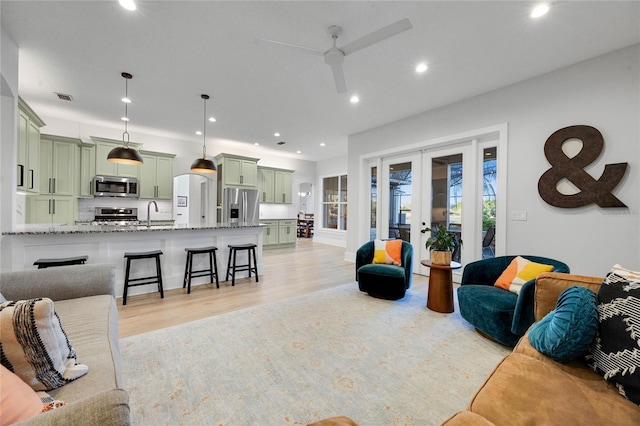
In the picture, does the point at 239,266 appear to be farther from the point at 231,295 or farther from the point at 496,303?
the point at 496,303

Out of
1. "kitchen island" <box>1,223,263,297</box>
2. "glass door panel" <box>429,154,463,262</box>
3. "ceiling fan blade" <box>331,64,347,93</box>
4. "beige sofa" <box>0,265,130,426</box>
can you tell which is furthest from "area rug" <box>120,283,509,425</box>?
"ceiling fan blade" <box>331,64,347,93</box>

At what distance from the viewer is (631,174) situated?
2.75 m

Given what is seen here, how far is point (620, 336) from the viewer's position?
3.89 feet

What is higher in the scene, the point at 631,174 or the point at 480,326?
the point at 631,174

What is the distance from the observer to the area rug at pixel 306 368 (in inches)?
62.3

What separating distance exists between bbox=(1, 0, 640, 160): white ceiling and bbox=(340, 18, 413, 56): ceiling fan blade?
32 cm

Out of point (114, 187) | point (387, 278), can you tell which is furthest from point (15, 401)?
point (114, 187)

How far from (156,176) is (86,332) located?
542cm

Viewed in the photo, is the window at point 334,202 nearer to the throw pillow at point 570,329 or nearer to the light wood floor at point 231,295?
the light wood floor at point 231,295

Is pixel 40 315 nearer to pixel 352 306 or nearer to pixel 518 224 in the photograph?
pixel 352 306

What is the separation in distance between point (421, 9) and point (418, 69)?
3.30ft

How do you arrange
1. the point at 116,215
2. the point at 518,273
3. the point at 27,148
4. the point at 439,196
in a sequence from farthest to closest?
the point at 116,215
the point at 439,196
the point at 27,148
the point at 518,273

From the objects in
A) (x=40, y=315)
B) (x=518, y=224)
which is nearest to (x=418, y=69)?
(x=518, y=224)

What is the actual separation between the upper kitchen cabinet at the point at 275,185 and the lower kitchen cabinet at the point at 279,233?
2.36 ft
